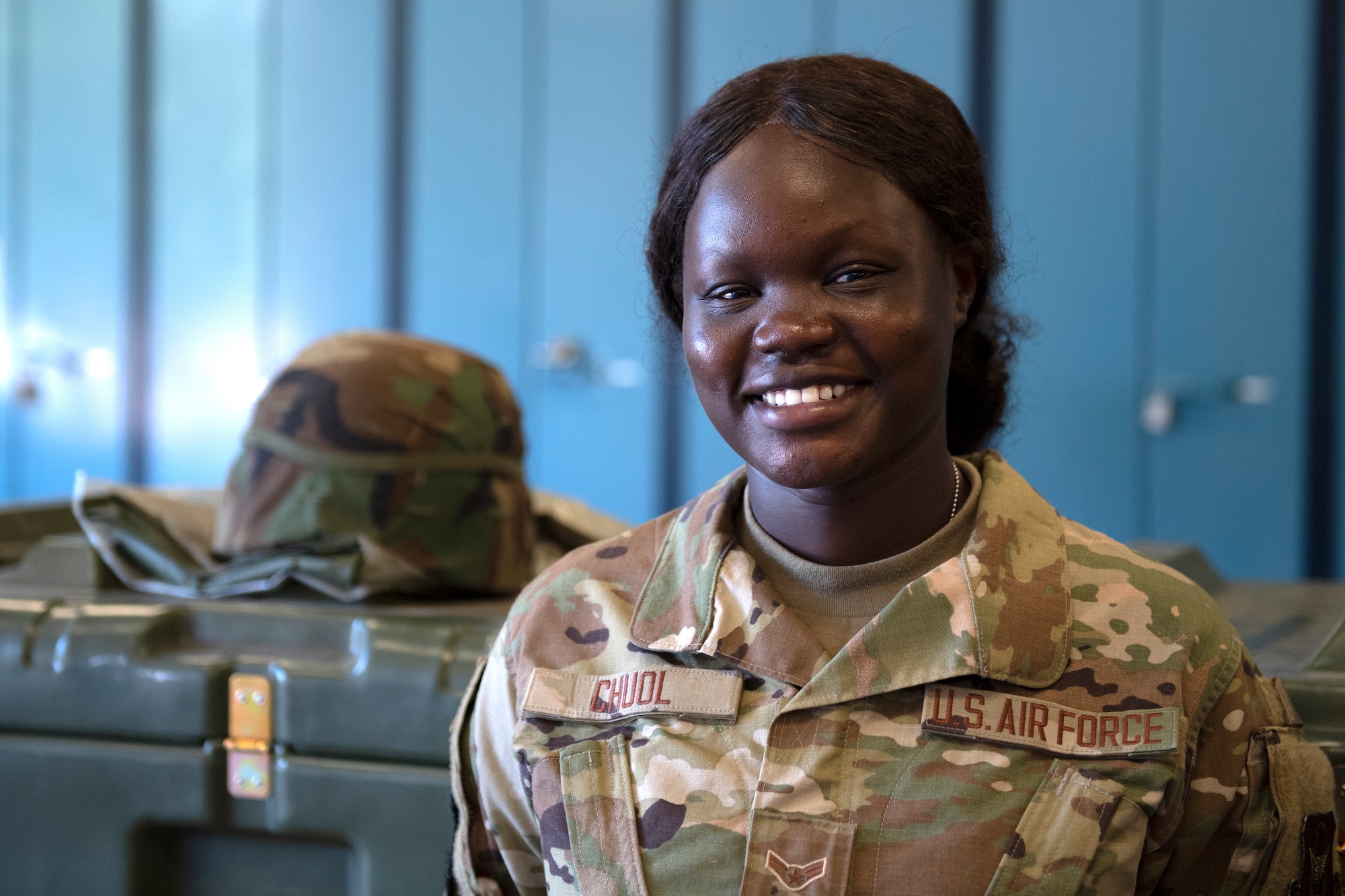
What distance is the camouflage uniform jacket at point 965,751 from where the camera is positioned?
756 mm

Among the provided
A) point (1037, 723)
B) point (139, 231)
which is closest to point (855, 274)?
point (1037, 723)

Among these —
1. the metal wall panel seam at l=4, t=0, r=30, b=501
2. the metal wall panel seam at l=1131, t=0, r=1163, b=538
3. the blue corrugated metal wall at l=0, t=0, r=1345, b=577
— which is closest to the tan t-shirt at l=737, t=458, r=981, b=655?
the blue corrugated metal wall at l=0, t=0, r=1345, b=577

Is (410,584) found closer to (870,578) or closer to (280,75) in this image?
(870,578)

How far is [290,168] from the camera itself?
12.0 feet

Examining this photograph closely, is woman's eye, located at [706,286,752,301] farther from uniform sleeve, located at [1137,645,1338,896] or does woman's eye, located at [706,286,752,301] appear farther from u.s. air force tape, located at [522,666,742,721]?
uniform sleeve, located at [1137,645,1338,896]

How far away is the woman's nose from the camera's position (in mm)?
764

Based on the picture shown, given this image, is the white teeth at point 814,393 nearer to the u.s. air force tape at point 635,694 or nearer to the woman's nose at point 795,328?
the woman's nose at point 795,328

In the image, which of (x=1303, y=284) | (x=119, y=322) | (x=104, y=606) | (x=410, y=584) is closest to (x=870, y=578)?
(x=410, y=584)

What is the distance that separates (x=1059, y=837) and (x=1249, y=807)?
5.2 inches

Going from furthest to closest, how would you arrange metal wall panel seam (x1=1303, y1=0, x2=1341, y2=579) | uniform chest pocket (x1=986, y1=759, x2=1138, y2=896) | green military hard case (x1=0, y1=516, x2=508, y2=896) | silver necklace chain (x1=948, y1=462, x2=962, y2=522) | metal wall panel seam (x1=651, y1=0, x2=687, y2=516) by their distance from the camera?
metal wall panel seam (x1=651, y1=0, x2=687, y2=516), metal wall panel seam (x1=1303, y1=0, x2=1341, y2=579), green military hard case (x1=0, y1=516, x2=508, y2=896), silver necklace chain (x1=948, y1=462, x2=962, y2=522), uniform chest pocket (x1=986, y1=759, x2=1138, y2=896)

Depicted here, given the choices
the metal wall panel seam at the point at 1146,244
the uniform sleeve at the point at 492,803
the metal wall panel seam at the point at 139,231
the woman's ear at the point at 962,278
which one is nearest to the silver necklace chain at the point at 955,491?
the woman's ear at the point at 962,278

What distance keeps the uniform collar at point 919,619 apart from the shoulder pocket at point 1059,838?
0.07 m

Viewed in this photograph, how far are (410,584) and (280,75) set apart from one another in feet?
8.90

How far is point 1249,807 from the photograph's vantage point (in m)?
0.78
